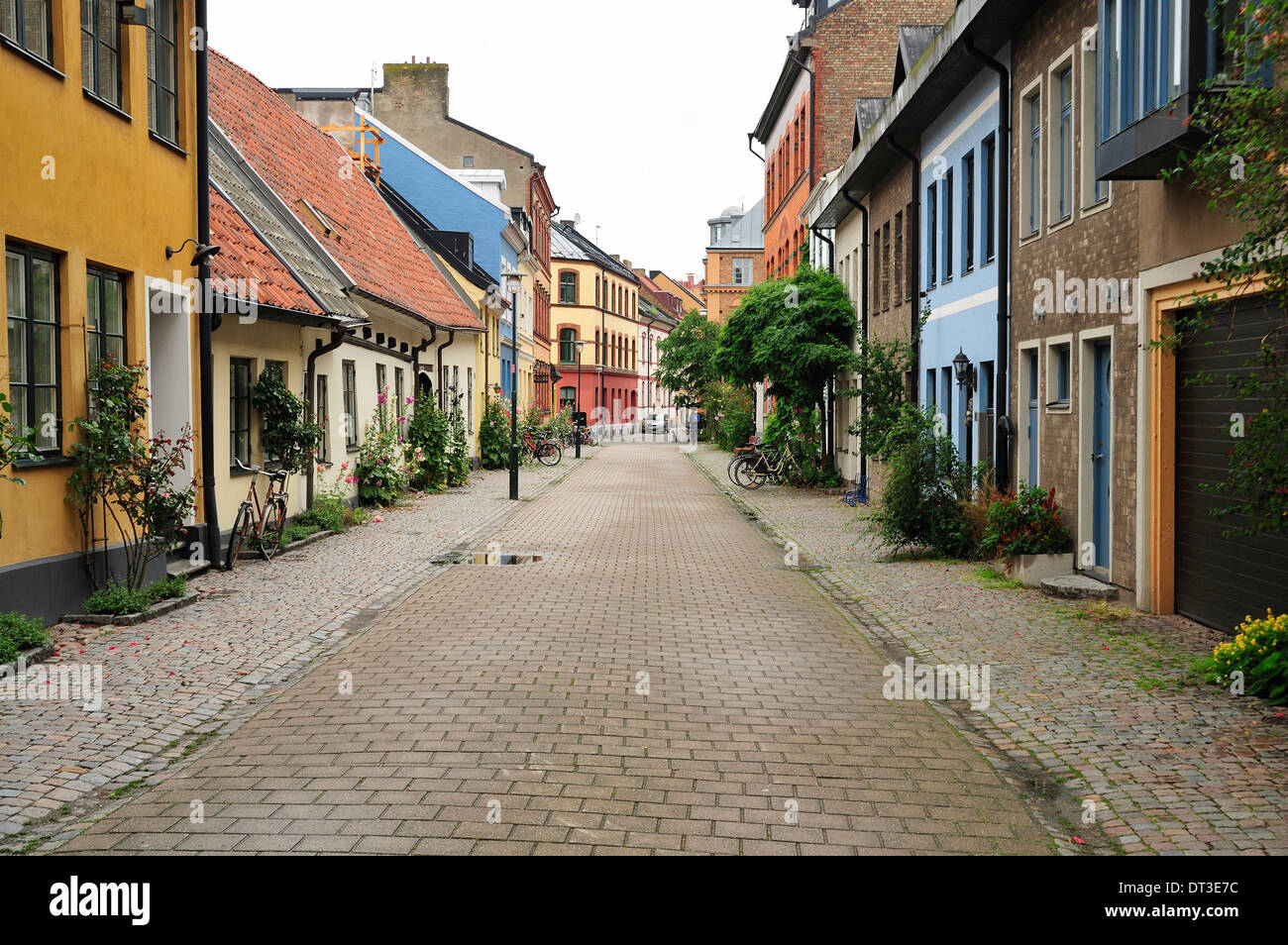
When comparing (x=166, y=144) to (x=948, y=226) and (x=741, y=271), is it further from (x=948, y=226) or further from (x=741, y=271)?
(x=741, y=271)

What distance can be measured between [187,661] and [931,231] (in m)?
14.9

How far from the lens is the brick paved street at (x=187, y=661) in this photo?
19.6 feet

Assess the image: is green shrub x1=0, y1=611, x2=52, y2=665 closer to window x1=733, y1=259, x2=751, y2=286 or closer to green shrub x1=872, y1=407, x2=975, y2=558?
A: green shrub x1=872, y1=407, x2=975, y2=558

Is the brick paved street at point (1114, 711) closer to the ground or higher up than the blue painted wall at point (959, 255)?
closer to the ground

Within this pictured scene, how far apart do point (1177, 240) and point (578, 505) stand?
15179mm

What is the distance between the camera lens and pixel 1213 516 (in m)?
8.51

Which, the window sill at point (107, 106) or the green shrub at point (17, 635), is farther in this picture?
the window sill at point (107, 106)

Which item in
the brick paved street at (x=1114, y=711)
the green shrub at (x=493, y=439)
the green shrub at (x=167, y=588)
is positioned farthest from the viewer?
the green shrub at (x=493, y=439)

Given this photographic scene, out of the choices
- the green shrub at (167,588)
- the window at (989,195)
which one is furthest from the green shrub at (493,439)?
the green shrub at (167,588)

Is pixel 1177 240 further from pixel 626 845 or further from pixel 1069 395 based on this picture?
pixel 626 845

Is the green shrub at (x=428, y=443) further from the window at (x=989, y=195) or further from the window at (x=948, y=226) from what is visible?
the window at (x=989, y=195)

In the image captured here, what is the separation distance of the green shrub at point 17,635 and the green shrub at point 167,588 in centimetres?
189

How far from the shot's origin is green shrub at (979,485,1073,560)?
12.3 metres

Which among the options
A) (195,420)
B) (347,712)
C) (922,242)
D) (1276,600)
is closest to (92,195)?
(195,420)
